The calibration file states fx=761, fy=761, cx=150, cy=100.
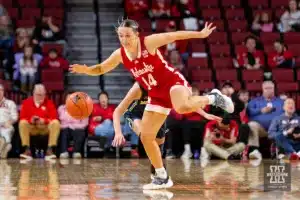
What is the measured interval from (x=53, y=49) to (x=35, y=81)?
0.77m

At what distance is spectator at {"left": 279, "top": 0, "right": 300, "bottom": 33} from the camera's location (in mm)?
16500

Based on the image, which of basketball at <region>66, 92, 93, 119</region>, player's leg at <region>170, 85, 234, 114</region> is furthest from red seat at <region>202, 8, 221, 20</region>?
player's leg at <region>170, 85, 234, 114</region>

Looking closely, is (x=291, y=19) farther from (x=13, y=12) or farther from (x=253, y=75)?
(x=13, y=12)

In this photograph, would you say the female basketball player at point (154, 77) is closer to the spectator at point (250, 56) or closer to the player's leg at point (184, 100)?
the player's leg at point (184, 100)

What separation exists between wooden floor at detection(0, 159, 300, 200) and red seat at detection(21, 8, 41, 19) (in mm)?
4905

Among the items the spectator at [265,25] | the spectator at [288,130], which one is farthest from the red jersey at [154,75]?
the spectator at [265,25]

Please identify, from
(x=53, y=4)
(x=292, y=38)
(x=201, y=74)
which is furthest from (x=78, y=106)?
(x=53, y=4)

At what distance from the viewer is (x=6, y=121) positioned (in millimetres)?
13023

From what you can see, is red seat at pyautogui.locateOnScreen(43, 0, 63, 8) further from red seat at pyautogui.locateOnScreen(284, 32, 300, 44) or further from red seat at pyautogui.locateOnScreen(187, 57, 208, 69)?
red seat at pyautogui.locateOnScreen(284, 32, 300, 44)

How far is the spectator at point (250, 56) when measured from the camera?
1513cm

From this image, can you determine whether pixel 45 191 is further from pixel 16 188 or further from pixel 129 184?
pixel 129 184

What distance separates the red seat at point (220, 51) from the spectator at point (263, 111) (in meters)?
2.35

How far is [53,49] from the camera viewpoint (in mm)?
14656

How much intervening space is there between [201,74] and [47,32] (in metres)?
3.32
